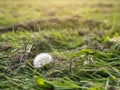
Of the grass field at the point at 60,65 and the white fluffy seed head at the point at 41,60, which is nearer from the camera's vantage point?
the grass field at the point at 60,65

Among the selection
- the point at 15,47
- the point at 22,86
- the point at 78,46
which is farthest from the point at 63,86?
the point at 78,46

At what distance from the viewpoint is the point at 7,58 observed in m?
3.56

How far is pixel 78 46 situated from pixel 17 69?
119 centimetres

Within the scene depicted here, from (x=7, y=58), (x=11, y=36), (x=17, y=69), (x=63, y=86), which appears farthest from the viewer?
(x=11, y=36)

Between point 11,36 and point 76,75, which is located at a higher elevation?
point 11,36

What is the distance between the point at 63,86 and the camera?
2.80 meters

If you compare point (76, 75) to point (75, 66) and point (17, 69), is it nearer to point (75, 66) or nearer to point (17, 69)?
point (75, 66)

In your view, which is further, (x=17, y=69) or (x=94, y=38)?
(x=94, y=38)

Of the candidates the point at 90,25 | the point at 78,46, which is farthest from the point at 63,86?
the point at 90,25

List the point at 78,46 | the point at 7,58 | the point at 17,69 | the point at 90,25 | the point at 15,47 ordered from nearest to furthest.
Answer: the point at 17,69
the point at 7,58
the point at 15,47
the point at 78,46
the point at 90,25

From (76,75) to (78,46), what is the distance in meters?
1.17

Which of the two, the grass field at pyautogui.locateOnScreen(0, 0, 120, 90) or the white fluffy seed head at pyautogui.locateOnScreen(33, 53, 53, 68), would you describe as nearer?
the grass field at pyautogui.locateOnScreen(0, 0, 120, 90)

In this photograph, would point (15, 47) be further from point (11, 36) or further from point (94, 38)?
point (94, 38)

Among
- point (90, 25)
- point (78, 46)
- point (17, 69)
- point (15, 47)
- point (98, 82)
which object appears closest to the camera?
point (98, 82)
